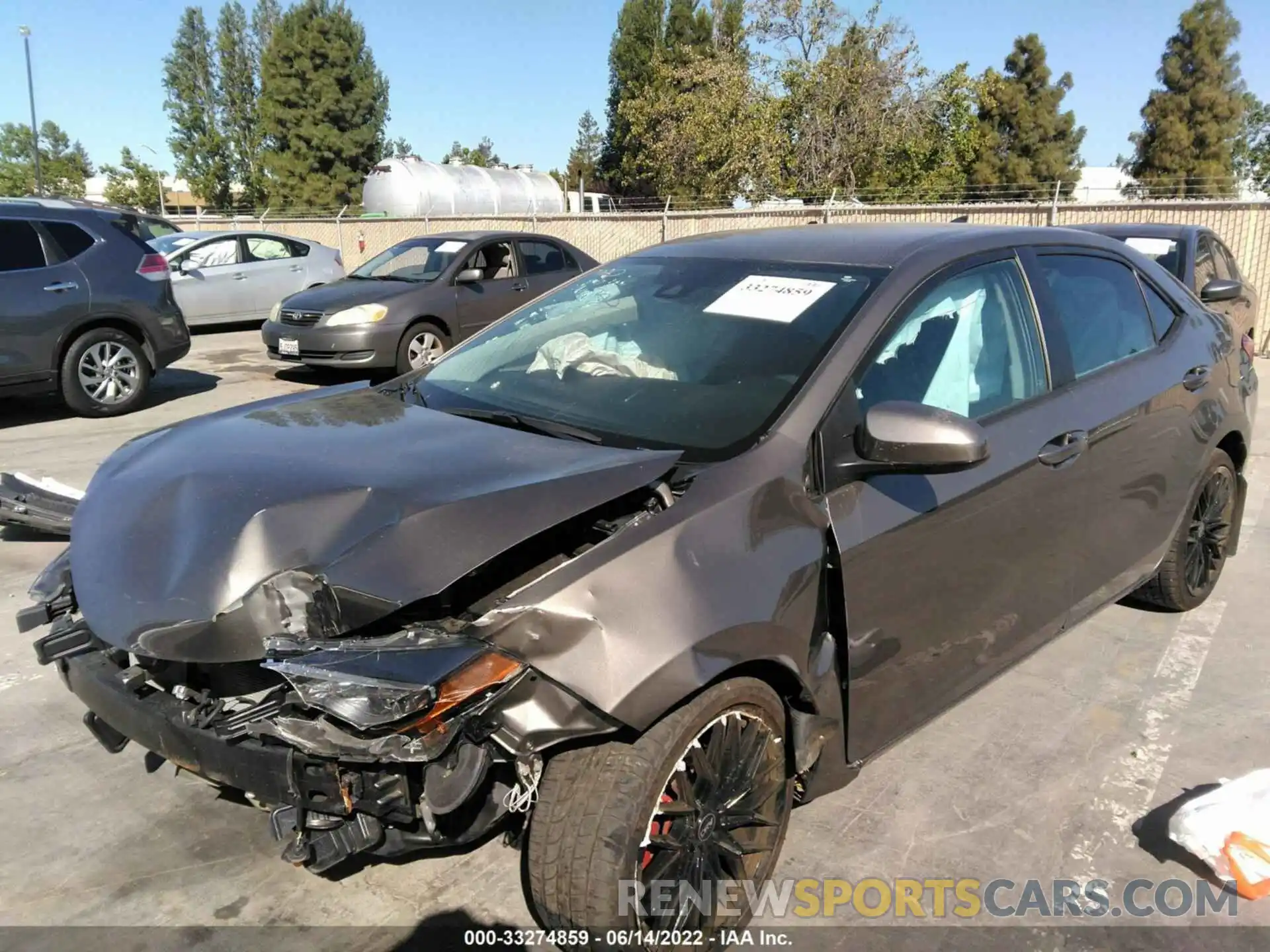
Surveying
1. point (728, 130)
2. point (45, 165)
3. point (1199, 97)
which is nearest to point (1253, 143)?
point (1199, 97)

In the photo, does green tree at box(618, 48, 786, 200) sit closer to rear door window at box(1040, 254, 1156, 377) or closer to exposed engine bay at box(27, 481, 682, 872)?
rear door window at box(1040, 254, 1156, 377)

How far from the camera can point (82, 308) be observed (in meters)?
8.40

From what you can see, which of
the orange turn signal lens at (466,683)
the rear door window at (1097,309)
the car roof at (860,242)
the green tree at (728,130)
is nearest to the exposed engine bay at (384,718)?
the orange turn signal lens at (466,683)

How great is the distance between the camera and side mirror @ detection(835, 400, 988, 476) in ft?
8.02

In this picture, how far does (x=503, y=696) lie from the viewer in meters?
1.95

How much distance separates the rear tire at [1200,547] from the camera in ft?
13.7

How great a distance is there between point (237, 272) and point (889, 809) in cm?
1373

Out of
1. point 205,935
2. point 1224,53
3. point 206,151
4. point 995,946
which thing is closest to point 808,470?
point 995,946

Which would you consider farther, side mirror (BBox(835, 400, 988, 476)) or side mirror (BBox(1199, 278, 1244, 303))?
side mirror (BBox(1199, 278, 1244, 303))

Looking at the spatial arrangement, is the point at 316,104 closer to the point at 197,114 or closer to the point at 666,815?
the point at 197,114

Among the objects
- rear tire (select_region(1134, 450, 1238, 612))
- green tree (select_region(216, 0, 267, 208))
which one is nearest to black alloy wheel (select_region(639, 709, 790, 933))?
rear tire (select_region(1134, 450, 1238, 612))

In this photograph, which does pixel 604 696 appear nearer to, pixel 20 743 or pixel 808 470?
pixel 808 470

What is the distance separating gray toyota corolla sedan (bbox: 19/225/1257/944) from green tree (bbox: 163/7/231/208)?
62.8m

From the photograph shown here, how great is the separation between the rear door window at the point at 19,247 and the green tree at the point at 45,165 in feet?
163
